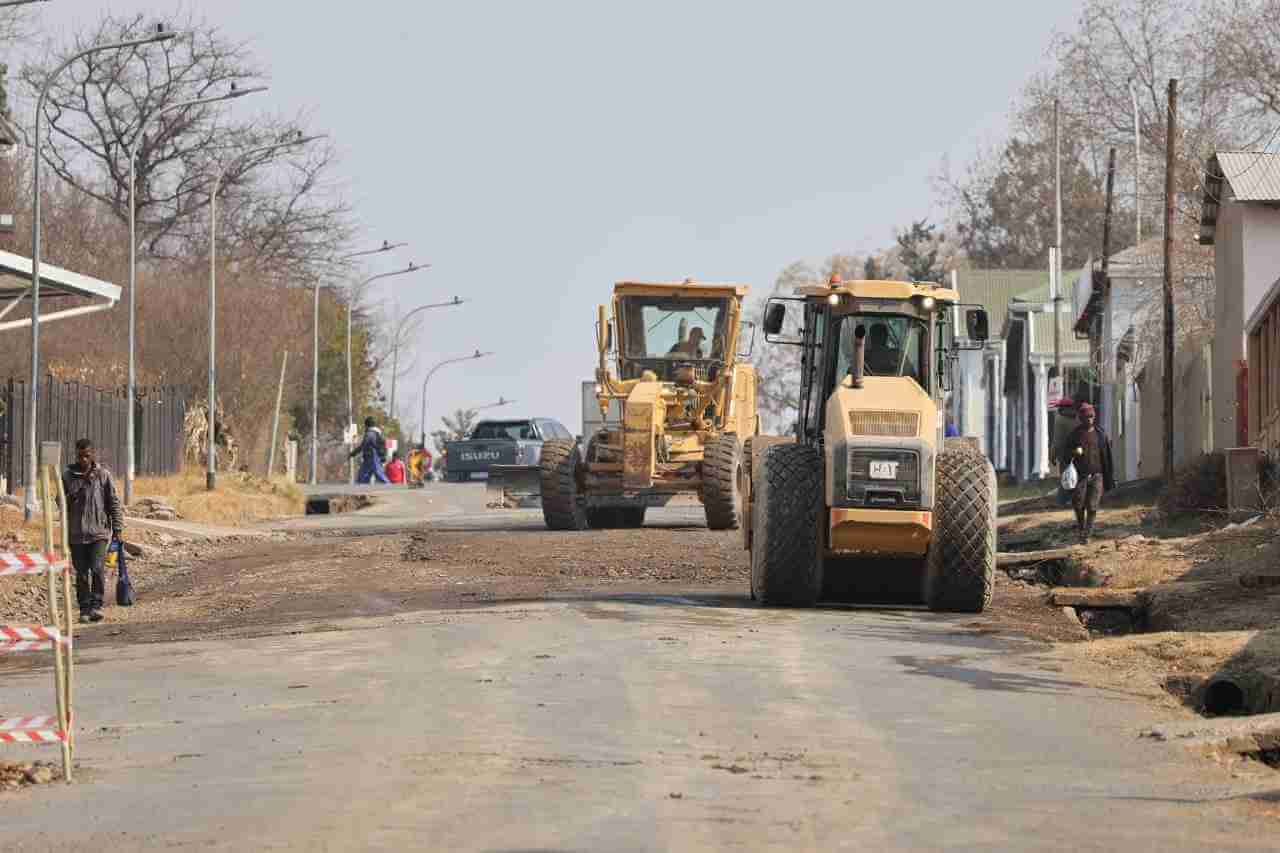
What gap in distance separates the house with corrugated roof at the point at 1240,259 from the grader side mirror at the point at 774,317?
1665 centimetres

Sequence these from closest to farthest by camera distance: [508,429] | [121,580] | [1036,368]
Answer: [121,580] < [508,429] < [1036,368]

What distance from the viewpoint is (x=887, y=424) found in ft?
62.1

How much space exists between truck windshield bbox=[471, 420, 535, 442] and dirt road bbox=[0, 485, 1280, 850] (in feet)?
148

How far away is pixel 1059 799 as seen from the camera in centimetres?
982

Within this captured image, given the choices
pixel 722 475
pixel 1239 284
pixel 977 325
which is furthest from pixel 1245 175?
pixel 977 325

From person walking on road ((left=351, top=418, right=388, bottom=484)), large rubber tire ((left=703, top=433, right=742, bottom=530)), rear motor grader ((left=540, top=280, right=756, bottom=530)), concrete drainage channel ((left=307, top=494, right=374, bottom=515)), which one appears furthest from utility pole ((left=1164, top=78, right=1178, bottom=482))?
person walking on road ((left=351, top=418, right=388, bottom=484))

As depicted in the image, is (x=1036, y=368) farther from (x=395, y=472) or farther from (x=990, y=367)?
(x=395, y=472)

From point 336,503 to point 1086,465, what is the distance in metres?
24.5

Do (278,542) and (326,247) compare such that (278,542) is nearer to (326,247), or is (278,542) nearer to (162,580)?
(162,580)

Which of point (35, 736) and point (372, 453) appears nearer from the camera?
point (35, 736)

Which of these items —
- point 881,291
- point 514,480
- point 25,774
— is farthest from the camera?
point 514,480

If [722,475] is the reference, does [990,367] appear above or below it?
above

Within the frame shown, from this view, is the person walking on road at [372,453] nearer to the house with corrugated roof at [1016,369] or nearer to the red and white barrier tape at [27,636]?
the house with corrugated roof at [1016,369]

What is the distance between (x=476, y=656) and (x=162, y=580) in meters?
13.9
